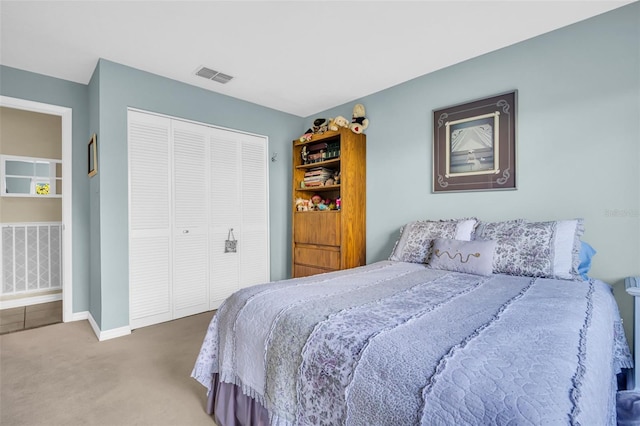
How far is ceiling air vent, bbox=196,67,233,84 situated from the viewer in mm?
2834

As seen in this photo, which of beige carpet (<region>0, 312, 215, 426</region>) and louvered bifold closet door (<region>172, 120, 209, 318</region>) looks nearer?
beige carpet (<region>0, 312, 215, 426</region>)

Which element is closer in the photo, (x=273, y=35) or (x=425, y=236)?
(x=273, y=35)

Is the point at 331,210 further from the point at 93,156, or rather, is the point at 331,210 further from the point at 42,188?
the point at 42,188

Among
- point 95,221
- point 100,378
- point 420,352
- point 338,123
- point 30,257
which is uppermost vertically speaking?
point 338,123

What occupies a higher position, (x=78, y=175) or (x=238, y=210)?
(x=78, y=175)

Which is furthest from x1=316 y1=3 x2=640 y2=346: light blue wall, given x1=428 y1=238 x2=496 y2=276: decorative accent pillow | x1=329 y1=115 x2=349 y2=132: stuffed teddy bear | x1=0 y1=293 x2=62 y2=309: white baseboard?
x1=0 y1=293 x2=62 y2=309: white baseboard

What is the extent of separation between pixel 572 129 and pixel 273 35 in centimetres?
224

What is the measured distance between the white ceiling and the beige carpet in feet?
7.80

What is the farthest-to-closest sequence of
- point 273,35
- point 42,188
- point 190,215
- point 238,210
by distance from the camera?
point 42,188, point 238,210, point 190,215, point 273,35

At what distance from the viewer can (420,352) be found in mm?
884

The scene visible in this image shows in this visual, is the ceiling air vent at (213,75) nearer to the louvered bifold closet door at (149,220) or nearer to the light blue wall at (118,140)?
the light blue wall at (118,140)

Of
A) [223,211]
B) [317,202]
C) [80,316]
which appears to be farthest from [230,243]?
[80,316]

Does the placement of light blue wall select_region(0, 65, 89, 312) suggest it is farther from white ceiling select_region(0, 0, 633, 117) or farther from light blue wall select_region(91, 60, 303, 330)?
light blue wall select_region(91, 60, 303, 330)

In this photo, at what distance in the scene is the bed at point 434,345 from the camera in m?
0.73
